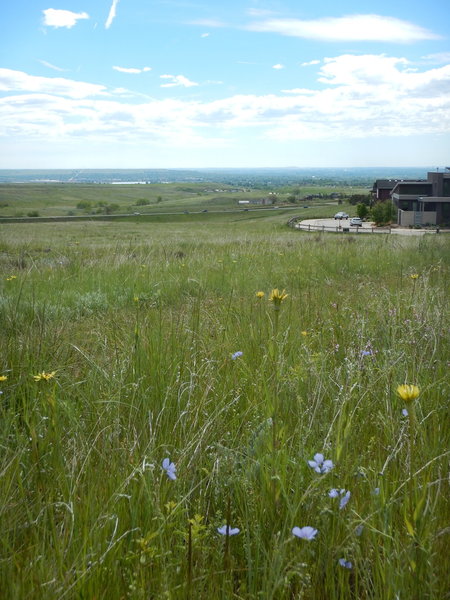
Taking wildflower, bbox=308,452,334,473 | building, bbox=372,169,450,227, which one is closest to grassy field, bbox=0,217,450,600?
wildflower, bbox=308,452,334,473

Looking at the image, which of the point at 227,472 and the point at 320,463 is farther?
the point at 227,472

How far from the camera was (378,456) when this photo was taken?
2273 mm

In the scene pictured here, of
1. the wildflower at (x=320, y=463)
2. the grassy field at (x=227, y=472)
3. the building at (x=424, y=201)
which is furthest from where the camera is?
the building at (x=424, y=201)

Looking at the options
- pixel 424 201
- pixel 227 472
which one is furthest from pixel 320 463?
pixel 424 201

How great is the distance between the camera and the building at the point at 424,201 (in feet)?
200

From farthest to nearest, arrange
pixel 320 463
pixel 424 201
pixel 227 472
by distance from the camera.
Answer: pixel 424 201 → pixel 227 472 → pixel 320 463

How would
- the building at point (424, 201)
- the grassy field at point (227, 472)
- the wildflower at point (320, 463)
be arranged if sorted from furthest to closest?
the building at point (424, 201) → the wildflower at point (320, 463) → the grassy field at point (227, 472)

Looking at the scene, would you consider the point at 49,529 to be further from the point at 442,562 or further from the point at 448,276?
the point at 448,276

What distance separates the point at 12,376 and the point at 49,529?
1.52m

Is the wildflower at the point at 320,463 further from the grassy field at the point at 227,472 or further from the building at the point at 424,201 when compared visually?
the building at the point at 424,201

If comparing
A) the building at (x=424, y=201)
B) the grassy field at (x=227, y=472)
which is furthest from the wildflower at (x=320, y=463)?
the building at (x=424, y=201)

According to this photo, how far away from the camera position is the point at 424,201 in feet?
201

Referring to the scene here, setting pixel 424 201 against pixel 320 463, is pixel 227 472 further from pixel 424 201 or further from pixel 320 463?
pixel 424 201

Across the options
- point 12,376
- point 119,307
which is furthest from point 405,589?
point 119,307
